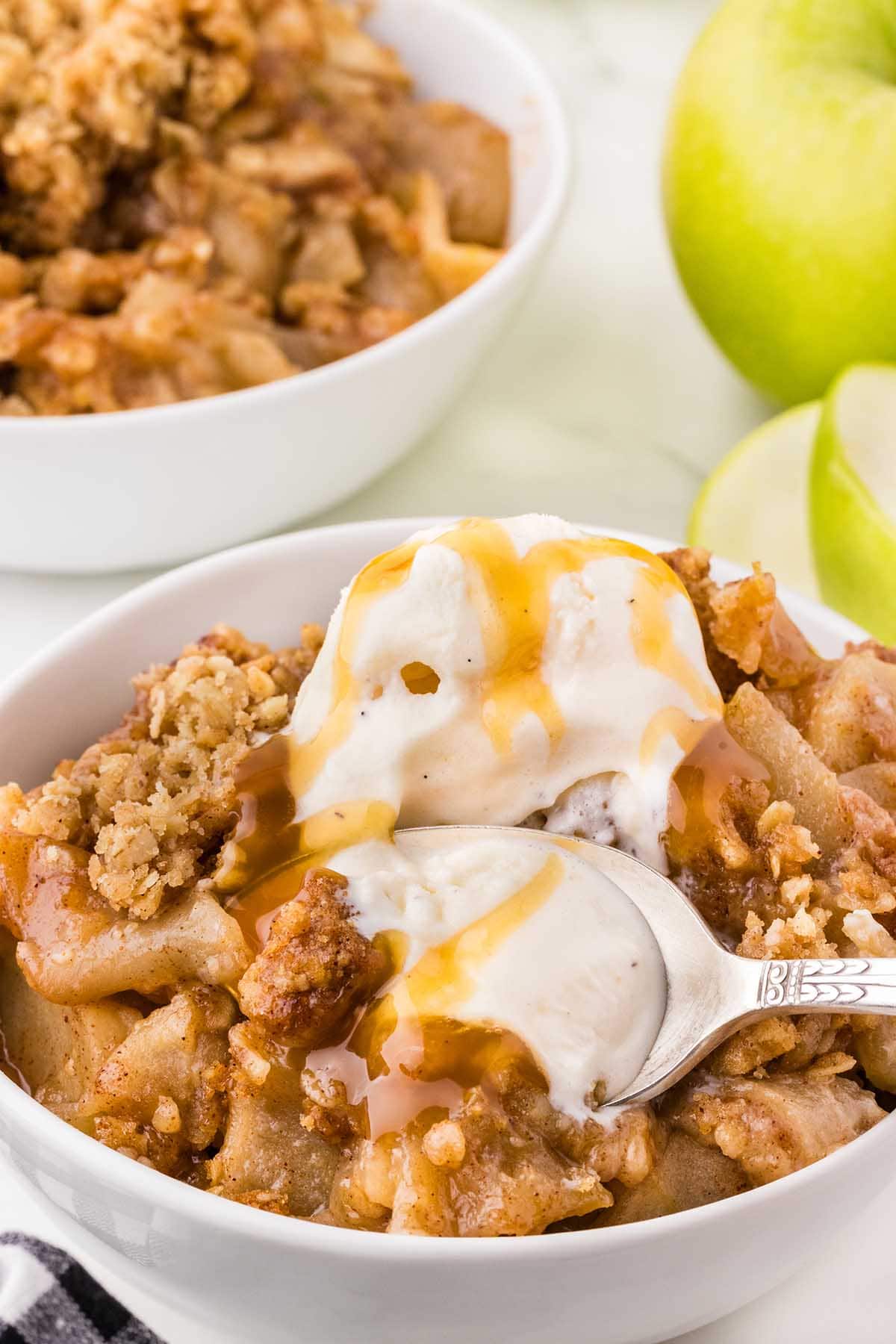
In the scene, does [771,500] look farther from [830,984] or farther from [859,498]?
[830,984]

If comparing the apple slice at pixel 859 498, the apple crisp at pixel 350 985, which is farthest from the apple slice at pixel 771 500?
the apple crisp at pixel 350 985

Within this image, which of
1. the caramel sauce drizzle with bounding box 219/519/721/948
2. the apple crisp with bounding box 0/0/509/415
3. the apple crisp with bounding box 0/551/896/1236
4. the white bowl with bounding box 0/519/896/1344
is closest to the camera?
the white bowl with bounding box 0/519/896/1344

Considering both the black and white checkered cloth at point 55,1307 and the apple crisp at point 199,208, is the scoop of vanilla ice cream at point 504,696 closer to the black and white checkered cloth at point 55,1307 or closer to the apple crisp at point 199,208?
the black and white checkered cloth at point 55,1307

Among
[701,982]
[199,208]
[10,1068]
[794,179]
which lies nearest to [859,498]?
[794,179]

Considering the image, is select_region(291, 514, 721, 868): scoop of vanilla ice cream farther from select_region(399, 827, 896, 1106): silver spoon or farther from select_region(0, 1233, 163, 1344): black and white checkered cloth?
select_region(0, 1233, 163, 1344): black and white checkered cloth

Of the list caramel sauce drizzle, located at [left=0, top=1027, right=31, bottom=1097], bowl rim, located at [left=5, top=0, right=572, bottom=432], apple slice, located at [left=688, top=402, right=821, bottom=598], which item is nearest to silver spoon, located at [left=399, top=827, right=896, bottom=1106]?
caramel sauce drizzle, located at [left=0, top=1027, right=31, bottom=1097]

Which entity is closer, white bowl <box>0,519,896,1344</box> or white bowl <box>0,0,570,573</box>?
white bowl <box>0,519,896,1344</box>

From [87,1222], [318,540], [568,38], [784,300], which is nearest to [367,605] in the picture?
[318,540]

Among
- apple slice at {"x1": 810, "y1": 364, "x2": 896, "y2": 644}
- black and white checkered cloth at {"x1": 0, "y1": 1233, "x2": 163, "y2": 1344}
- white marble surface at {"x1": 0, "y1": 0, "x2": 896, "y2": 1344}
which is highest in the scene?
apple slice at {"x1": 810, "y1": 364, "x2": 896, "y2": 644}
